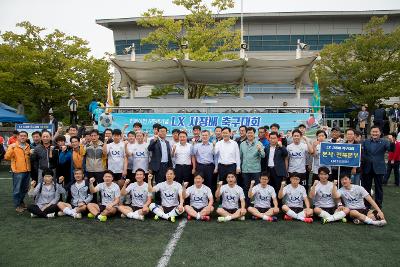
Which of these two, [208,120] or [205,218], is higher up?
[208,120]

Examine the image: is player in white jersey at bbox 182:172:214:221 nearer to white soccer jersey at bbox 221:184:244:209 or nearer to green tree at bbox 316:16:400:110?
white soccer jersey at bbox 221:184:244:209

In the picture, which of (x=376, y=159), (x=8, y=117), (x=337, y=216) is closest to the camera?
(x=337, y=216)

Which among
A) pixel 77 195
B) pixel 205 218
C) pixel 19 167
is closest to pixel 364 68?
pixel 205 218

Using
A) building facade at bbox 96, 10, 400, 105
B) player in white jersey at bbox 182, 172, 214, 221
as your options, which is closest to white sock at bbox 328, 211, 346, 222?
player in white jersey at bbox 182, 172, 214, 221

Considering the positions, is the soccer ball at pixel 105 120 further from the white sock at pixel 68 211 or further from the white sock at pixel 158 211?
the white sock at pixel 158 211

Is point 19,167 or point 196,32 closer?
point 19,167

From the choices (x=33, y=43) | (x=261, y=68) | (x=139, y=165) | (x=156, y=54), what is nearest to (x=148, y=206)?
(x=139, y=165)

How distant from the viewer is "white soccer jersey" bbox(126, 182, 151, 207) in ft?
21.5

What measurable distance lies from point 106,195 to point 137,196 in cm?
61

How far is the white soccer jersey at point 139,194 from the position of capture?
655 cm

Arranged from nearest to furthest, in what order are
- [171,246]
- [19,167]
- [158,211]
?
[171,246] < [158,211] < [19,167]

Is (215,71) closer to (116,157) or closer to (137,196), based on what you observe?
(116,157)

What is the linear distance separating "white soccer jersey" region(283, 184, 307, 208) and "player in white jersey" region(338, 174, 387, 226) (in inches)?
26.9

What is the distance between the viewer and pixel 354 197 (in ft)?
20.4
